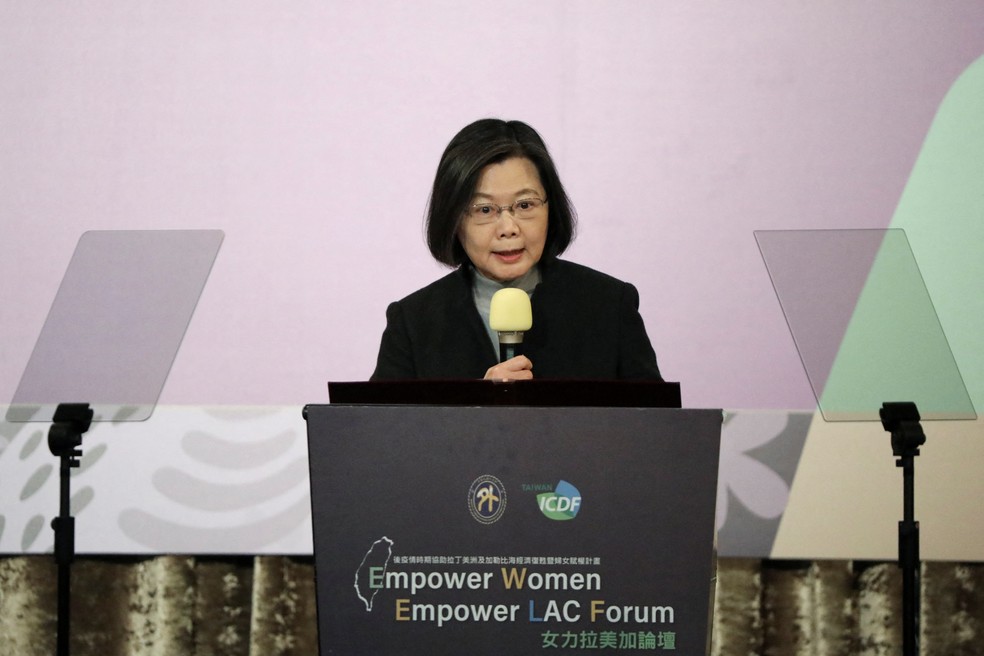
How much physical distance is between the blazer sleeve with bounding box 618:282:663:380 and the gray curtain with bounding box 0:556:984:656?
1.08m

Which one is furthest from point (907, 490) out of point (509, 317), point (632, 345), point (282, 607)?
point (282, 607)

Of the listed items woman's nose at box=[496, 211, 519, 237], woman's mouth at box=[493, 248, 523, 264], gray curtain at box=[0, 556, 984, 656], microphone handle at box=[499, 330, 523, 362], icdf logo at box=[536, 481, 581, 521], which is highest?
woman's nose at box=[496, 211, 519, 237]

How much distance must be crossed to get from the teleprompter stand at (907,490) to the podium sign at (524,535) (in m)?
0.85

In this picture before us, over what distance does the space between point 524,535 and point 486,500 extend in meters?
0.06

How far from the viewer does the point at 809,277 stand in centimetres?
210

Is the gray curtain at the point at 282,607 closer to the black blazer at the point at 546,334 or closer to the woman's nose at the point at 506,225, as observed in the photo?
the black blazer at the point at 546,334

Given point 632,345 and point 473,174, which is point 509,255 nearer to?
point 473,174

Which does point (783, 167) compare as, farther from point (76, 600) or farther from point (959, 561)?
point (76, 600)

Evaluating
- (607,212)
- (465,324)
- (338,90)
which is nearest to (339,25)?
(338,90)

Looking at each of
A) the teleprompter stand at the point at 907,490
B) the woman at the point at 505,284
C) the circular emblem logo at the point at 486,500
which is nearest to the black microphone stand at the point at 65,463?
the woman at the point at 505,284

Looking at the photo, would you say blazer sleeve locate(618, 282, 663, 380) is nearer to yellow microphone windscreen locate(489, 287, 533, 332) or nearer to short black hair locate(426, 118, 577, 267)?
short black hair locate(426, 118, 577, 267)

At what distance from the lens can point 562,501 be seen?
1.25 m

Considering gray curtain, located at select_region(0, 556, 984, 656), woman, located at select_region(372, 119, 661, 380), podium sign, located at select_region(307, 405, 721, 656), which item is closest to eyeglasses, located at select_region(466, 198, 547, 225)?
woman, located at select_region(372, 119, 661, 380)

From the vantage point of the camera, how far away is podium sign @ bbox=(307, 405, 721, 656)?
1249mm
